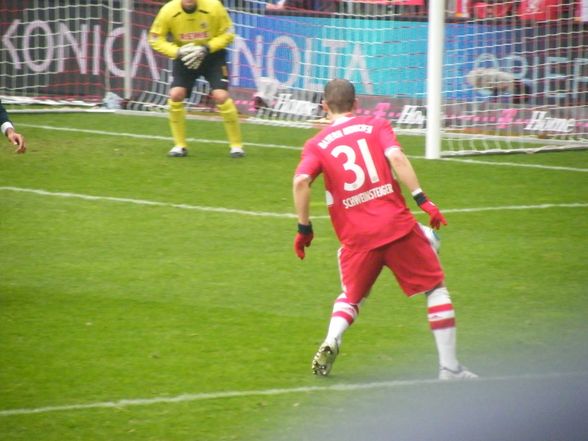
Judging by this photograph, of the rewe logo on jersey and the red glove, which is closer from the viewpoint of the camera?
the red glove

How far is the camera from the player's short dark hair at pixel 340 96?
245 inches

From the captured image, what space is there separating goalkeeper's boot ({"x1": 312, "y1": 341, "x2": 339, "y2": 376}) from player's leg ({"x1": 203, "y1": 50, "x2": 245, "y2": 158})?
311 inches

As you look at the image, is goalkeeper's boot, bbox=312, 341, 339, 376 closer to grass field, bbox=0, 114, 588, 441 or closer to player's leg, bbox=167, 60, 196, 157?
grass field, bbox=0, 114, 588, 441

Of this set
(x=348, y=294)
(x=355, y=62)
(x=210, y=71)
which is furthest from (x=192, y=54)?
(x=348, y=294)

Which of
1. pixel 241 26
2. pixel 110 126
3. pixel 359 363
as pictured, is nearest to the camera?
pixel 359 363

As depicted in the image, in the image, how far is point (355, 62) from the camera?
16.9 meters

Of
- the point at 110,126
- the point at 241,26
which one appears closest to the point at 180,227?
the point at 110,126

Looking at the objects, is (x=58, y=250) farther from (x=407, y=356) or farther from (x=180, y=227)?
(x=407, y=356)

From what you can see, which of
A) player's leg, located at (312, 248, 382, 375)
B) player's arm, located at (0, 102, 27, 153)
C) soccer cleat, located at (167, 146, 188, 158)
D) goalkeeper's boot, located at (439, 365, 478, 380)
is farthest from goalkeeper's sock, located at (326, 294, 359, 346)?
soccer cleat, located at (167, 146, 188, 158)

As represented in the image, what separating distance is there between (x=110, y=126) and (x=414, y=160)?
5.00 meters

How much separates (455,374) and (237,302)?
7.96 ft

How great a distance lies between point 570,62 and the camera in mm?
15273

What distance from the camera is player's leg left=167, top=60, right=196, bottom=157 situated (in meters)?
14.0

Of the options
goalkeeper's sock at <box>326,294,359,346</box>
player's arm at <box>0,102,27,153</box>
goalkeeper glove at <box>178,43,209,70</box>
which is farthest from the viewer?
goalkeeper glove at <box>178,43,209,70</box>
